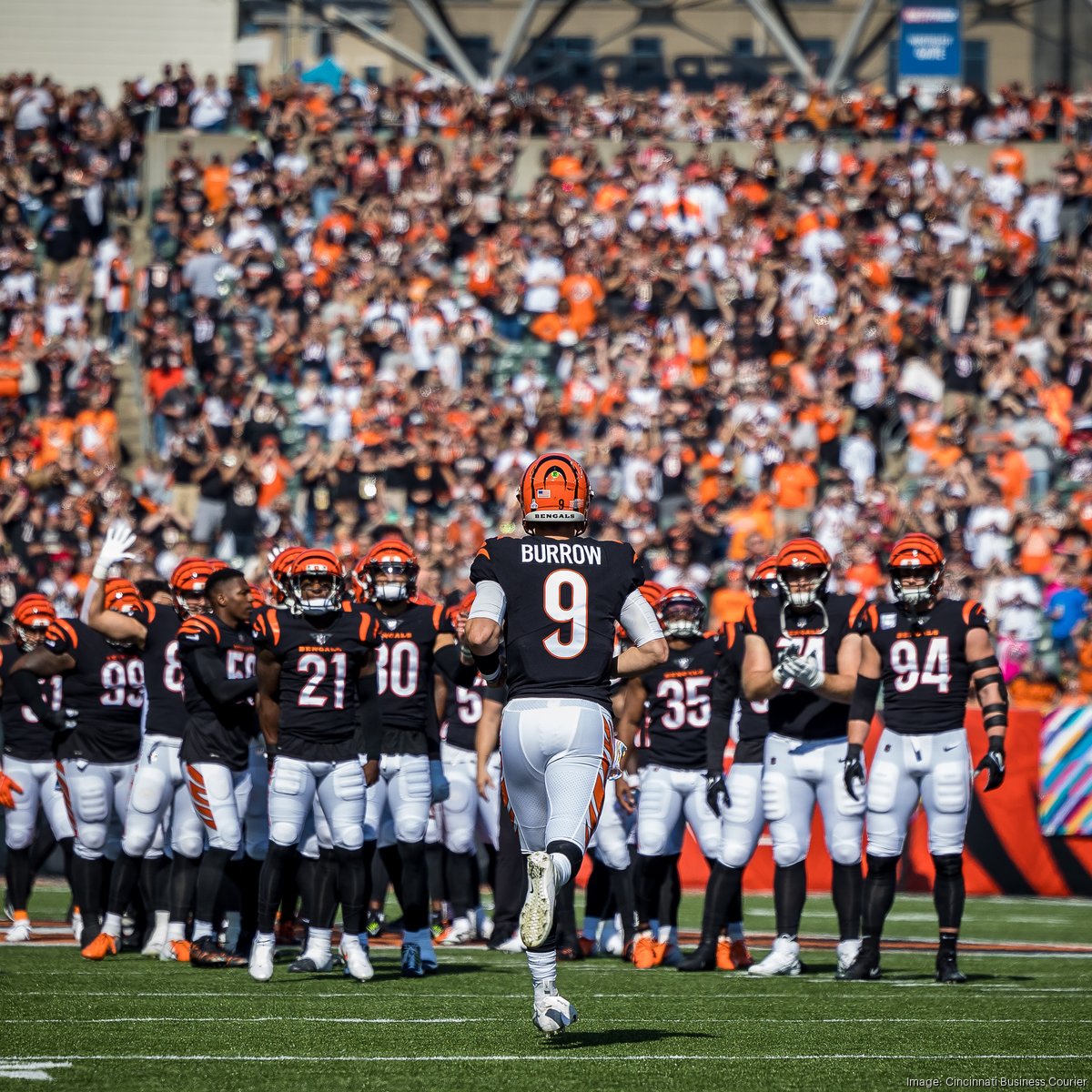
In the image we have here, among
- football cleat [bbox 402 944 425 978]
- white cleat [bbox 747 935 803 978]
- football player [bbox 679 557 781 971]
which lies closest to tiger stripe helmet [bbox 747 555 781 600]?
football player [bbox 679 557 781 971]

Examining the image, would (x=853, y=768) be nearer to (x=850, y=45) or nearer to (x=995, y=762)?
(x=995, y=762)

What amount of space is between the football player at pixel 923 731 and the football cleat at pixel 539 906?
10.3 ft

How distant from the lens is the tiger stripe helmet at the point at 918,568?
9.58 meters

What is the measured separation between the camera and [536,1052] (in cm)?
677

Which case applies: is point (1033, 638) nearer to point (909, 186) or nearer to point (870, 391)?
point (870, 391)

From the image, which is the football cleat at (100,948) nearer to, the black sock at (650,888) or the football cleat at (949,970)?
the black sock at (650,888)

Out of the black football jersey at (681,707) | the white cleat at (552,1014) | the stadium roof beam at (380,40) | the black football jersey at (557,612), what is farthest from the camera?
the stadium roof beam at (380,40)

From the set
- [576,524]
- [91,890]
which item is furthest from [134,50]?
[576,524]

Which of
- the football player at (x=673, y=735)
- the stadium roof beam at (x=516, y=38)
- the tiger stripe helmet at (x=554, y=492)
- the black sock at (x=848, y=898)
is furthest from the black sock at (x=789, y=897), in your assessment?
the stadium roof beam at (x=516, y=38)

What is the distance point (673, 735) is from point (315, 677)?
261 cm

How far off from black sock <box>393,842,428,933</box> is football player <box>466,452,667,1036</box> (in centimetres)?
258

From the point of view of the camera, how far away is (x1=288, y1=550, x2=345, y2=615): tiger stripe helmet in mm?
9070

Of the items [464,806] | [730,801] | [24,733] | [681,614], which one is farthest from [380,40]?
[730,801]

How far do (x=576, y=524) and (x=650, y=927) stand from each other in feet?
13.0
